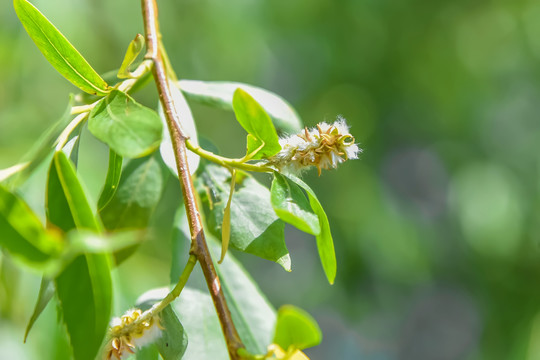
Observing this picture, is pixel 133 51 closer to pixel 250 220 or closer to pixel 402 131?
pixel 250 220

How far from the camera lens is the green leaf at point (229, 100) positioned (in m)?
0.68

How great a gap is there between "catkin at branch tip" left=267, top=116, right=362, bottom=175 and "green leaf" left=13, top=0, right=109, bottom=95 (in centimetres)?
15

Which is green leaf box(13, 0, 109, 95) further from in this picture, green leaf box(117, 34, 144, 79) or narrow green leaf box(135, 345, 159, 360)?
narrow green leaf box(135, 345, 159, 360)

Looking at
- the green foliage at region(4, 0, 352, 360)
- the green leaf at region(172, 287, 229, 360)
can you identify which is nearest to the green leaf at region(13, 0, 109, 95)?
the green foliage at region(4, 0, 352, 360)

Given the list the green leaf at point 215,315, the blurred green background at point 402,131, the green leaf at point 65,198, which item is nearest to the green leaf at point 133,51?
the green leaf at point 65,198

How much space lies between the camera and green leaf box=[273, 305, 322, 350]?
11.0 inches

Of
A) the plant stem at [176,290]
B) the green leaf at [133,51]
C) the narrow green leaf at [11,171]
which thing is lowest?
the plant stem at [176,290]

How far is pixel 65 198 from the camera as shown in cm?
37

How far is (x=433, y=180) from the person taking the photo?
2.43 metres

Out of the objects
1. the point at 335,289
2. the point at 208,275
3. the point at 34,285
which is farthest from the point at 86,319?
the point at 335,289

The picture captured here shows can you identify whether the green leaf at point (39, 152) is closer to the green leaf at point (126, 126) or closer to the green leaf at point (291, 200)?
the green leaf at point (126, 126)

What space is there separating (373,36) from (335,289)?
1013mm

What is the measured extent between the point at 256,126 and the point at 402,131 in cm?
199

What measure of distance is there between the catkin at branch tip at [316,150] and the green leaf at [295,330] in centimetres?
12
